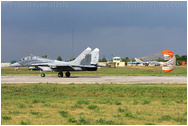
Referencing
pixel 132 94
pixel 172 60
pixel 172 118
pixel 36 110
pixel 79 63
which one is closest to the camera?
pixel 172 118

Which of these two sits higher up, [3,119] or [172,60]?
[172,60]

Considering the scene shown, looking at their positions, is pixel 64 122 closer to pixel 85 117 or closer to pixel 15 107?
pixel 85 117

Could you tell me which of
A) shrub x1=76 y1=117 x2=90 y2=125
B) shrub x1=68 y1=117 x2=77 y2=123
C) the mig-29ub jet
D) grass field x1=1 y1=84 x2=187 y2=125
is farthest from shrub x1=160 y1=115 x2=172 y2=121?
the mig-29ub jet

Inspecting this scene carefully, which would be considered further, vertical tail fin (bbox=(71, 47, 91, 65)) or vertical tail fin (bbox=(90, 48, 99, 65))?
vertical tail fin (bbox=(90, 48, 99, 65))

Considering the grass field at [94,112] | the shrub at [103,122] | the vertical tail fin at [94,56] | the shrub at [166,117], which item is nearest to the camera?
the shrub at [103,122]

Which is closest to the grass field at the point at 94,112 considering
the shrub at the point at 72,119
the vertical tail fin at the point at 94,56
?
the shrub at the point at 72,119

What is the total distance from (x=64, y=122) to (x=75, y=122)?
0.47 metres

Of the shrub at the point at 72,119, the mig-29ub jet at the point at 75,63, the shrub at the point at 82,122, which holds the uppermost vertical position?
the mig-29ub jet at the point at 75,63

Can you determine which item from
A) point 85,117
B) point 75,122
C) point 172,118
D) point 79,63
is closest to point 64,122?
point 75,122

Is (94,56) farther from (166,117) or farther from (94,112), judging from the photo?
(166,117)

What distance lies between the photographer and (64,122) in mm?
11266

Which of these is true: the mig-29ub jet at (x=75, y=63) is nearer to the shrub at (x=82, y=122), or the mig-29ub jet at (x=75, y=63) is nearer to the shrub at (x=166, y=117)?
the shrub at (x=166, y=117)

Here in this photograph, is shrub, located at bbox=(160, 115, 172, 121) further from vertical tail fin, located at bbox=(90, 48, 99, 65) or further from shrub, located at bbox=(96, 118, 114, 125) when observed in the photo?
vertical tail fin, located at bbox=(90, 48, 99, 65)

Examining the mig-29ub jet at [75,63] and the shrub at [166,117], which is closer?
the shrub at [166,117]
